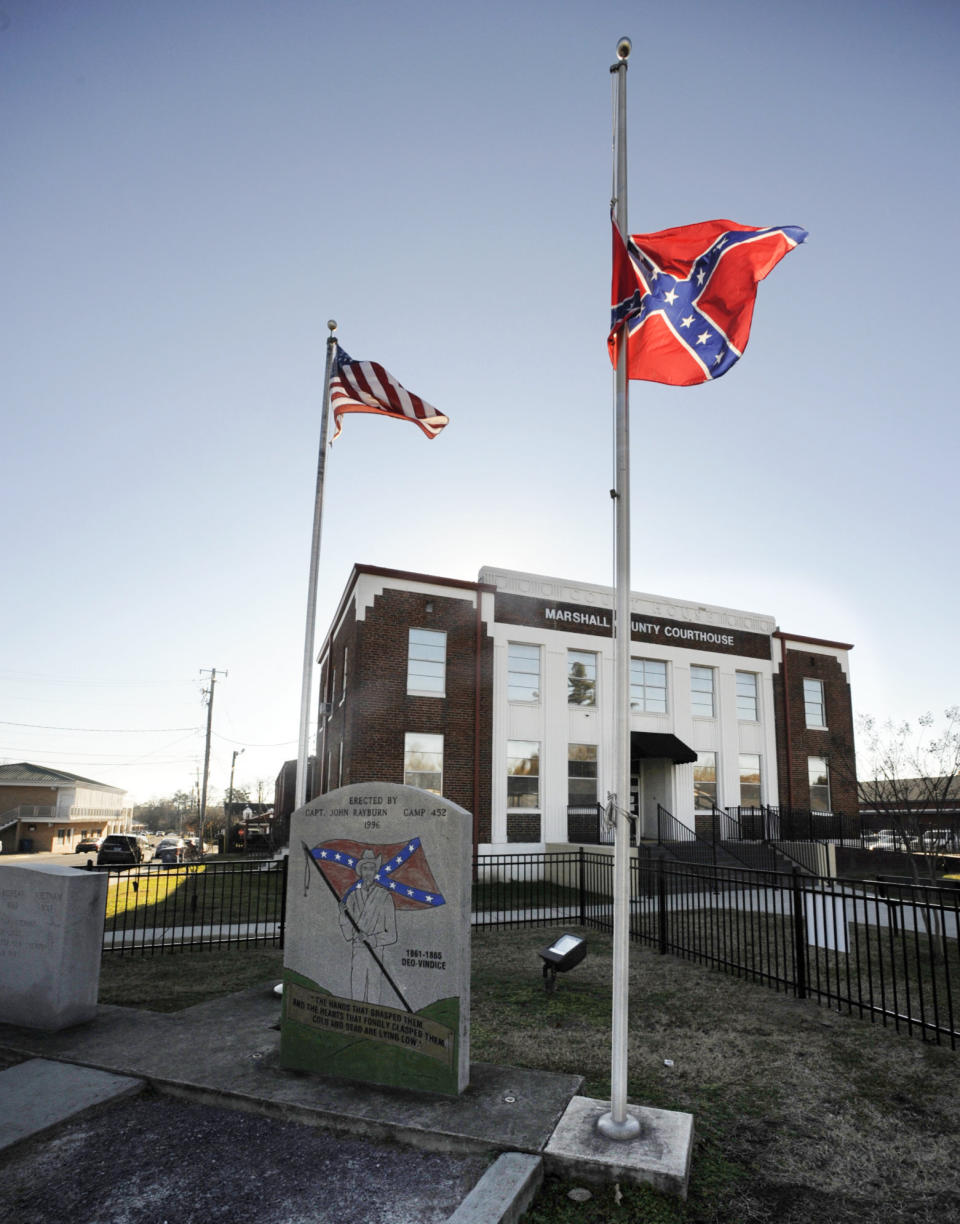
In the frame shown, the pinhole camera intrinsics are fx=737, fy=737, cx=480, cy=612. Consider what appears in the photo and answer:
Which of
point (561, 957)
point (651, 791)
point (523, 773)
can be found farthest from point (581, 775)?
point (561, 957)

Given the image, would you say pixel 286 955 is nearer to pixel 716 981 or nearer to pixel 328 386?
pixel 716 981

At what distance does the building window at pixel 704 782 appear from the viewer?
25.1 metres

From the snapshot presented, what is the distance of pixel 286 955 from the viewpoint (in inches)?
219

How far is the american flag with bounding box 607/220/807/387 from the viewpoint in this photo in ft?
17.4

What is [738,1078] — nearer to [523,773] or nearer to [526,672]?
[523,773]

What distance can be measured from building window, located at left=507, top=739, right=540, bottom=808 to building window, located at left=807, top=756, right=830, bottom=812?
37.8 feet

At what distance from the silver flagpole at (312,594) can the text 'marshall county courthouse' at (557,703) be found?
1222cm

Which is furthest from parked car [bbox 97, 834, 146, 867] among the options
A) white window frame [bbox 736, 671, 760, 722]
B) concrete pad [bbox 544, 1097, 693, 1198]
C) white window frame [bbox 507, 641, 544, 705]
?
concrete pad [bbox 544, 1097, 693, 1198]

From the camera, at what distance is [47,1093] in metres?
4.94

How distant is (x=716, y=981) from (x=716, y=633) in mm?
19380

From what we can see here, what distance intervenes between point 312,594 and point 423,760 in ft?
43.7

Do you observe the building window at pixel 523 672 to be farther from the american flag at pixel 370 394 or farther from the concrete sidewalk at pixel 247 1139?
the concrete sidewalk at pixel 247 1139

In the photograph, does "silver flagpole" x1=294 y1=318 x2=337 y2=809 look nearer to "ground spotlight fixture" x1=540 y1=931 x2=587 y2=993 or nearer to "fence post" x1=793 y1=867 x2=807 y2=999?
"ground spotlight fixture" x1=540 y1=931 x2=587 y2=993

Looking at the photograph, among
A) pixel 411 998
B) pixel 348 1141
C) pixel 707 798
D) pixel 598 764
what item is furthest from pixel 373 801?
pixel 707 798
